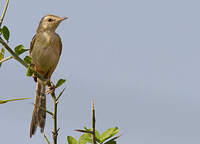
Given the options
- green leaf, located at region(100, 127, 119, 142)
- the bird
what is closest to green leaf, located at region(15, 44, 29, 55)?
green leaf, located at region(100, 127, 119, 142)

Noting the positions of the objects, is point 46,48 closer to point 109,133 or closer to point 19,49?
point 19,49

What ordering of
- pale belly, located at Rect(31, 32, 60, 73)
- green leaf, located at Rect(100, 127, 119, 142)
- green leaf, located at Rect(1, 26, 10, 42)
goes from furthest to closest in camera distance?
pale belly, located at Rect(31, 32, 60, 73) < green leaf, located at Rect(1, 26, 10, 42) < green leaf, located at Rect(100, 127, 119, 142)

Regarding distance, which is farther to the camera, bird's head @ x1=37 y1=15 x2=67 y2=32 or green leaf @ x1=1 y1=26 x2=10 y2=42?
bird's head @ x1=37 y1=15 x2=67 y2=32

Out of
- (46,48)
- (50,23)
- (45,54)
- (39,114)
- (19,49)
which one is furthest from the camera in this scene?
(50,23)

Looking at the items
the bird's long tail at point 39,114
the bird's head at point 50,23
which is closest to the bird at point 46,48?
the bird's head at point 50,23

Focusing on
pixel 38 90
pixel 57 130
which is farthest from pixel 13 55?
pixel 38 90

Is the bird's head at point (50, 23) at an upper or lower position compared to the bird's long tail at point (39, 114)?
upper

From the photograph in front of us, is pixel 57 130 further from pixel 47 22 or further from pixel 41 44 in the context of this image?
pixel 47 22

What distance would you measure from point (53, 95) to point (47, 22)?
552 cm

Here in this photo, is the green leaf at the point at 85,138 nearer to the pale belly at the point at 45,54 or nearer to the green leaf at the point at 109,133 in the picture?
the green leaf at the point at 109,133

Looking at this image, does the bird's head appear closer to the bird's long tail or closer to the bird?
the bird

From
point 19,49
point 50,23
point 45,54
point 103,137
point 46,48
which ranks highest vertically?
point 50,23

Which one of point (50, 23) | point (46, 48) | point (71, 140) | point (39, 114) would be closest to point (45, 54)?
point (46, 48)

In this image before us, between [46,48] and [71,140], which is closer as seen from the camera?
[71,140]
